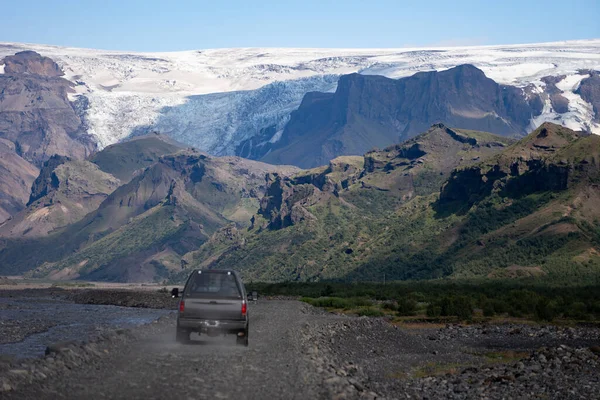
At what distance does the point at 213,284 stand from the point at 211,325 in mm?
2435

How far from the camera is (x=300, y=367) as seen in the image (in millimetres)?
40656

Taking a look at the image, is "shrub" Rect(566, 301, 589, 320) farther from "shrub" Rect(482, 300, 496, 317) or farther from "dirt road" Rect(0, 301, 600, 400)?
"dirt road" Rect(0, 301, 600, 400)

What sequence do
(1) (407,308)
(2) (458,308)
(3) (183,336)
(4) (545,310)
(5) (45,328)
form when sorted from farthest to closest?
(1) (407,308) < (2) (458,308) < (4) (545,310) < (5) (45,328) < (3) (183,336)

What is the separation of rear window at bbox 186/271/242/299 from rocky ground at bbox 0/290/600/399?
7.87 feet

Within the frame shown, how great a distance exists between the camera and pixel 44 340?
6662 centimetres

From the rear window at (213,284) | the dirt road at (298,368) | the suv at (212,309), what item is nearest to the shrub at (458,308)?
the dirt road at (298,368)

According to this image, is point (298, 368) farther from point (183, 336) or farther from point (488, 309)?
point (488, 309)

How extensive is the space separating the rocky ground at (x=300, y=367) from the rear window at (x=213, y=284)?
2.40 meters

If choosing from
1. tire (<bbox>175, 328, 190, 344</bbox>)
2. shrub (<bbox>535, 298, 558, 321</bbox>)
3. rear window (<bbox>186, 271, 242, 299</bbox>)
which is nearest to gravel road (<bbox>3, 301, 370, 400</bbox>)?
tire (<bbox>175, 328, 190, 344</bbox>)

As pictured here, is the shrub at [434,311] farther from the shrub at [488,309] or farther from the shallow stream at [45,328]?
the shallow stream at [45,328]

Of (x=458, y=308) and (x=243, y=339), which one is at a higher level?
(x=243, y=339)

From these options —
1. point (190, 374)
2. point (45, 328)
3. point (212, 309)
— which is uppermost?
point (190, 374)

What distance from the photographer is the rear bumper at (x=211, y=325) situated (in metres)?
45.8

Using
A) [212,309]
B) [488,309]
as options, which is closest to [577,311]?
[488,309]
